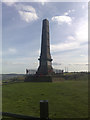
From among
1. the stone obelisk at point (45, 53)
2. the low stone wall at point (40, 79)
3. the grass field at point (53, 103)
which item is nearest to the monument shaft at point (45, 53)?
the stone obelisk at point (45, 53)

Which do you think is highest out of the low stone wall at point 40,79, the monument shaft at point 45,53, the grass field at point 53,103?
the monument shaft at point 45,53

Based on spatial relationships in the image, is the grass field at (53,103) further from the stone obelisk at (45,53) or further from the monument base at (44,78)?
the stone obelisk at (45,53)

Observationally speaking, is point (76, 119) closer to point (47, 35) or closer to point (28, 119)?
point (28, 119)

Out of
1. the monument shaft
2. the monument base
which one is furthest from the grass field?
the monument shaft

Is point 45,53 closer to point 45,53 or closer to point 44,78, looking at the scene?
point 45,53

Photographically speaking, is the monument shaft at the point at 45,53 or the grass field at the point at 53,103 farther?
the monument shaft at the point at 45,53

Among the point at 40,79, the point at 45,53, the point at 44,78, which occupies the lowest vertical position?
the point at 40,79

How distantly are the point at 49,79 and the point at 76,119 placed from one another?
81.8 ft

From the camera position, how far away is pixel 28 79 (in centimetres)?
A: 3281

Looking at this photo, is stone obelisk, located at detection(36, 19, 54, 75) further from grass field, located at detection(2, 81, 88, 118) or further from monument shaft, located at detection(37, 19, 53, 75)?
grass field, located at detection(2, 81, 88, 118)

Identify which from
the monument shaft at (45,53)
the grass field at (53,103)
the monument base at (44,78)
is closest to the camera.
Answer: the grass field at (53,103)

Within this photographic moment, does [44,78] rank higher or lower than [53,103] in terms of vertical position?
lower

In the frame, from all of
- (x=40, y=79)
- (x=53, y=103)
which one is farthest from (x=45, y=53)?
(x=53, y=103)

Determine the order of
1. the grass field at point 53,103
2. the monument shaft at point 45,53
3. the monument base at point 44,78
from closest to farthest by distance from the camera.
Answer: the grass field at point 53,103, the monument base at point 44,78, the monument shaft at point 45,53
